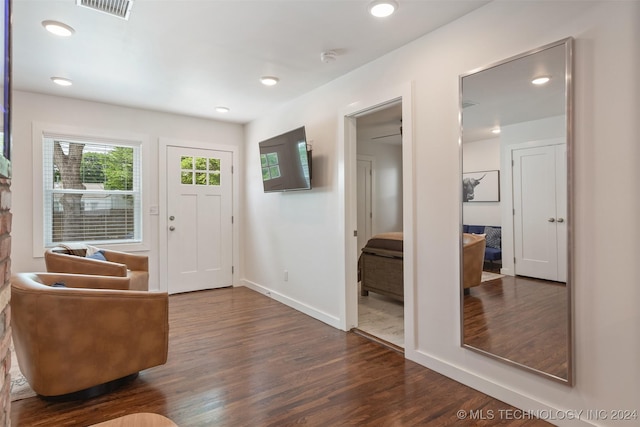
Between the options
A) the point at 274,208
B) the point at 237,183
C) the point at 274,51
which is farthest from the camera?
the point at 237,183

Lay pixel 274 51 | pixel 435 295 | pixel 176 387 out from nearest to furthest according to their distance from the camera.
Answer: pixel 176 387, pixel 435 295, pixel 274 51

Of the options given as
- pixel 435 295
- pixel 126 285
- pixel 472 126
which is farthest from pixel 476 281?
pixel 126 285

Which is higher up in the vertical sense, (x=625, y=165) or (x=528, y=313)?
(x=625, y=165)

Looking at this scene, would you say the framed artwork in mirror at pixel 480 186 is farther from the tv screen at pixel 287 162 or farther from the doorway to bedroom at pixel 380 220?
the tv screen at pixel 287 162

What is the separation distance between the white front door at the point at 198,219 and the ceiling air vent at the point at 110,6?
8.32ft

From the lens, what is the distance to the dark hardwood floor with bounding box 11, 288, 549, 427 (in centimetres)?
190

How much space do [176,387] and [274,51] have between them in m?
2.53

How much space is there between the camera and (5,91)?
3.40 ft

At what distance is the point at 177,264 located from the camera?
15.2ft

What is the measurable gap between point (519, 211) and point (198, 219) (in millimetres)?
3938

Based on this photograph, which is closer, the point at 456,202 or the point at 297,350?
the point at 456,202

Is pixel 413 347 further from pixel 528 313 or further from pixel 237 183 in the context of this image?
pixel 237 183

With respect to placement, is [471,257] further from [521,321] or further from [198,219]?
[198,219]

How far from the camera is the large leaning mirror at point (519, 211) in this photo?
1820 millimetres
